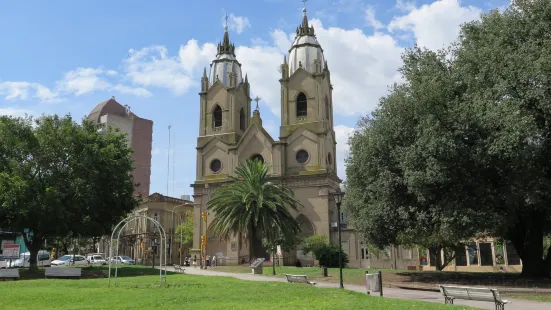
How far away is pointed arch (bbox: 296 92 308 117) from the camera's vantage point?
196ft

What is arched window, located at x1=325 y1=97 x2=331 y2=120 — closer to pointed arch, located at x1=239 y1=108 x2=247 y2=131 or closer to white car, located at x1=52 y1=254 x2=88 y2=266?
pointed arch, located at x1=239 y1=108 x2=247 y2=131

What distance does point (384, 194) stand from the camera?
24969mm

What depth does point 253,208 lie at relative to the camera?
41.4 metres

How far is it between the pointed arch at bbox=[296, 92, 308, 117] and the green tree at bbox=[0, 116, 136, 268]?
92.4 ft

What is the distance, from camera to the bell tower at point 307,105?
2224 inches

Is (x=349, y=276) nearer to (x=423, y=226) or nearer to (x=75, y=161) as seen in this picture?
(x=423, y=226)

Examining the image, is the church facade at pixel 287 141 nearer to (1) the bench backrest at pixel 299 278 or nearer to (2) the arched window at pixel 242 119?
(2) the arched window at pixel 242 119

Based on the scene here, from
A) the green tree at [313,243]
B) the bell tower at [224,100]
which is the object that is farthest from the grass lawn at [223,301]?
the bell tower at [224,100]

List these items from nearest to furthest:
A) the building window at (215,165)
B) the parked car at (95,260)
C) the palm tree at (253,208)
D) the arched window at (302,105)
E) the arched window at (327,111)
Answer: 1. the palm tree at (253,208)
2. the parked car at (95,260)
3. the arched window at (302,105)
4. the arched window at (327,111)
5. the building window at (215,165)

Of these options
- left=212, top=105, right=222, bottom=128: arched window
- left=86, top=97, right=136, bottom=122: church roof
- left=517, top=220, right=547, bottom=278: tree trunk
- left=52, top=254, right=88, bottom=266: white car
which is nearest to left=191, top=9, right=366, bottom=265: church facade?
left=212, top=105, right=222, bottom=128: arched window

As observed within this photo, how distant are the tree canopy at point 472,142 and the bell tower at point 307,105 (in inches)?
1149

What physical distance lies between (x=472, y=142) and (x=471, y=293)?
36.4ft

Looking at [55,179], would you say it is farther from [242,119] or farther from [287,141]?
[242,119]

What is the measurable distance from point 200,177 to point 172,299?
4656cm
